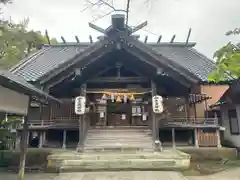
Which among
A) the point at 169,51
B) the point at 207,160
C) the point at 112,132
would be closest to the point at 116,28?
the point at 112,132

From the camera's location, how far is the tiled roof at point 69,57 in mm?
15719

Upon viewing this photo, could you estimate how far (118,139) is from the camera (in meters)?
12.2

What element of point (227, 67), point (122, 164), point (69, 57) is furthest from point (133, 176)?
point (69, 57)

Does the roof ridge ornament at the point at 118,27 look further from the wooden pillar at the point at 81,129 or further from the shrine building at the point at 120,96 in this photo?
the wooden pillar at the point at 81,129

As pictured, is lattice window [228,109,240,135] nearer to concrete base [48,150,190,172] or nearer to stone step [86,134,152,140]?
stone step [86,134,152,140]

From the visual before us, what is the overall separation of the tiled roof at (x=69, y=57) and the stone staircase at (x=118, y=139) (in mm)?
4767

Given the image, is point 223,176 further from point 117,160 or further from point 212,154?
point 117,160

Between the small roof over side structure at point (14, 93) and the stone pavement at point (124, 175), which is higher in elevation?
the small roof over side structure at point (14, 93)

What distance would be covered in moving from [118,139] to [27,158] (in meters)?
4.88

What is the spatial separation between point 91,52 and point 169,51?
38.1 feet

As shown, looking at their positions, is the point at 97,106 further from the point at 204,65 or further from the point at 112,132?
the point at 204,65

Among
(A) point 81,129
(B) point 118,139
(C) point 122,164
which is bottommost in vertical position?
(C) point 122,164

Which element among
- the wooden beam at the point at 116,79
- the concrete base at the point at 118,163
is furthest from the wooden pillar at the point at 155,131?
the concrete base at the point at 118,163

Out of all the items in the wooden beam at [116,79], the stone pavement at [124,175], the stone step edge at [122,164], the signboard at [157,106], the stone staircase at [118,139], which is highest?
the wooden beam at [116,79]
